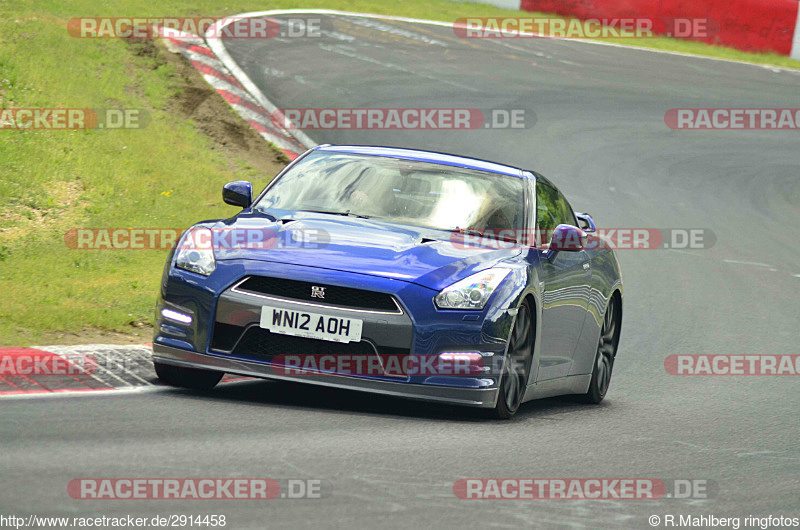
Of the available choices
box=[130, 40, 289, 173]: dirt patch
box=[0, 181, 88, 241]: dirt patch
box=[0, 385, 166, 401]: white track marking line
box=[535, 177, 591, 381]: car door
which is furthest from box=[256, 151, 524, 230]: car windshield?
box=[130, 40, 289, 173]: dirt patch

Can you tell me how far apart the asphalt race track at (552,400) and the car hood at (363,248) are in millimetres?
788

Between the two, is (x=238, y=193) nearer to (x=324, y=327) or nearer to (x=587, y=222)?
(x=324, y=327)

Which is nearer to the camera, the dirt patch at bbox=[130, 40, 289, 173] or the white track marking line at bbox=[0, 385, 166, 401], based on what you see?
the white track marking line at bbox=[0, 385, 166, 401]

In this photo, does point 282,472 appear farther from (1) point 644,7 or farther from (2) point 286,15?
(1) point 644,7

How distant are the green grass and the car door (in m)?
3.06

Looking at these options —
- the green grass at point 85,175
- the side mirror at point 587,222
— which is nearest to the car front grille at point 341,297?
the green grass at point 85,175

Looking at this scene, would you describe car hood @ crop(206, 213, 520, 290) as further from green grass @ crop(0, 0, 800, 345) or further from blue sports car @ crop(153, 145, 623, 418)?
green grass @ crop(0, 0, 800, 345)

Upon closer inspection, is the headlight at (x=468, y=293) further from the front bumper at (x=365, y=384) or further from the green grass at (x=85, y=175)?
the green grass at (x=85, y=175)

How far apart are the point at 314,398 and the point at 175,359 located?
0.85 m

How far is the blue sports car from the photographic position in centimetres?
636

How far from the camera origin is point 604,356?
8883 mm

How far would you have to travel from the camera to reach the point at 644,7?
30.4 meters

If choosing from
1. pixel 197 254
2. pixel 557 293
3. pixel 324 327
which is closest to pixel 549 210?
pixel 557 293

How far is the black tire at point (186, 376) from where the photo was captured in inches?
274
